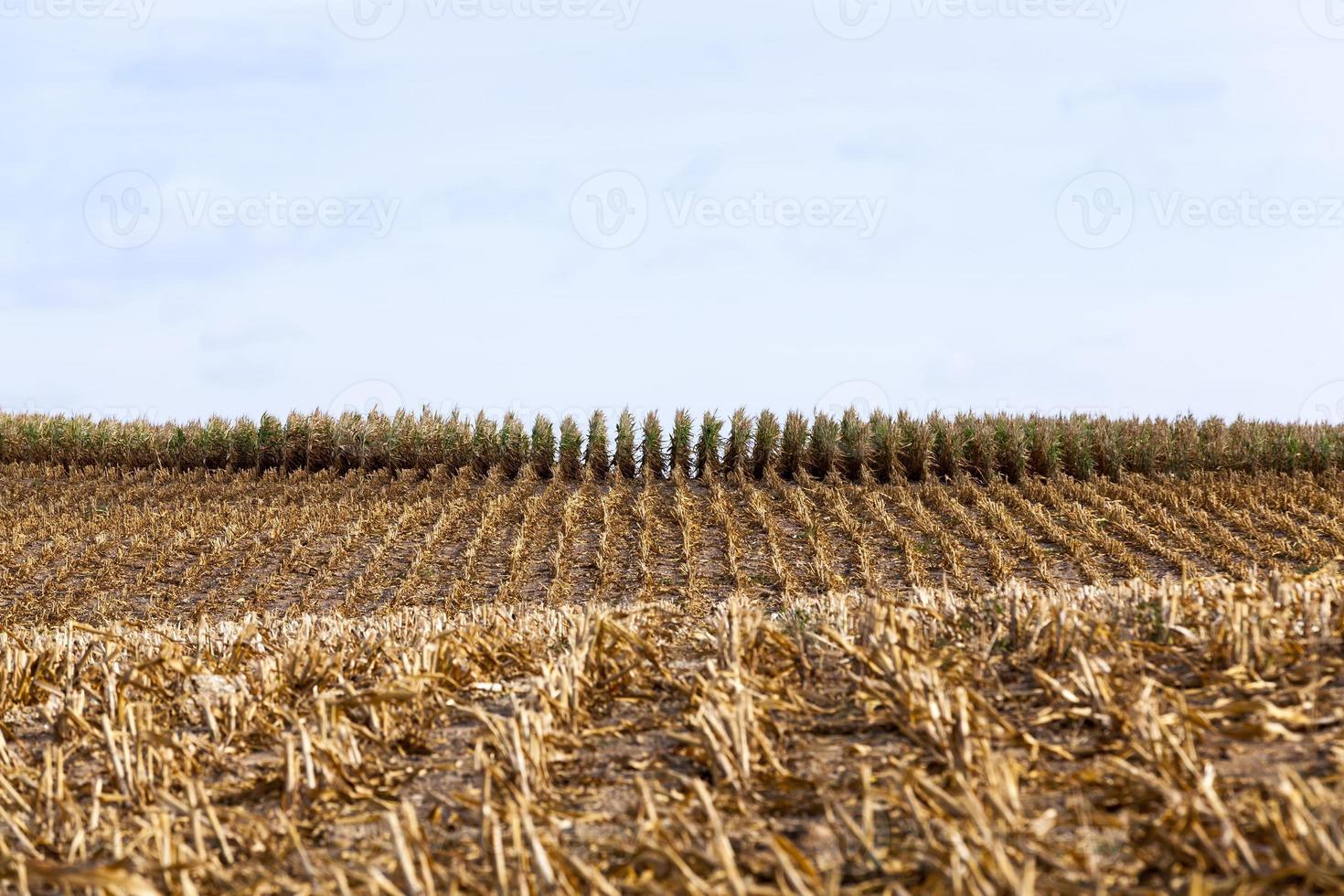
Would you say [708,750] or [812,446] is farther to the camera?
[812,446]

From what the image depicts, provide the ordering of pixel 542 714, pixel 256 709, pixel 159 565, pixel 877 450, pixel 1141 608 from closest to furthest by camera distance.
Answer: pixel 542 714 < pixel 256 709 < pixel 1141 608 < pixel 159 565 < pixel 877 450

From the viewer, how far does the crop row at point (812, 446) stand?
23.9m

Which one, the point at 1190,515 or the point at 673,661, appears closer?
the point at 673,661

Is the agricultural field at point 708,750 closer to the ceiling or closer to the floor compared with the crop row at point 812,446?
closer to the floor

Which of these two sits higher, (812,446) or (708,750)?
(812,446)

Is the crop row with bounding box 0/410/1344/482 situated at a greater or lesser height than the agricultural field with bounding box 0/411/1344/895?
greater

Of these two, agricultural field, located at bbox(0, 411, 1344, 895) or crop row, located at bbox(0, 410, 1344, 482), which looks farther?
crop row, located at bbox(0, 410, 1344, 482)

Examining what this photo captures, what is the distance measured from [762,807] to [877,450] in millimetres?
21338

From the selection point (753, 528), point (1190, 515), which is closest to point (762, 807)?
point (753, 528)

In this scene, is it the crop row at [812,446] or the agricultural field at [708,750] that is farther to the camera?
the crop row at [812,446]

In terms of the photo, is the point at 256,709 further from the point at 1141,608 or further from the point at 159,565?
the point at 159,565

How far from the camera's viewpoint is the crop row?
23859 millimetres

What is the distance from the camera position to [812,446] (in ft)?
80.2

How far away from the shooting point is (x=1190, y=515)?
63.4ft
